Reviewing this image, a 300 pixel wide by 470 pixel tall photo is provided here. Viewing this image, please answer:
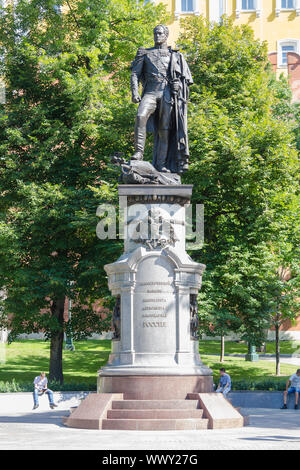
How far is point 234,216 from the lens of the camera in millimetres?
28188

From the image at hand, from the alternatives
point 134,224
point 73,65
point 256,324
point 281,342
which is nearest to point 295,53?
point 281,342

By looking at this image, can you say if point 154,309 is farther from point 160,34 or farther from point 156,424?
point 160,34

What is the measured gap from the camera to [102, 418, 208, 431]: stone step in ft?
40.1

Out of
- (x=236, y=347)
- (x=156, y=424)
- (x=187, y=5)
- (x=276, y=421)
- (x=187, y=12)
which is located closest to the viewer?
(x=156, y=424)

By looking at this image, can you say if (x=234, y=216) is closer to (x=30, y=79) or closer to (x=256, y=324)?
(x=256, y=324)

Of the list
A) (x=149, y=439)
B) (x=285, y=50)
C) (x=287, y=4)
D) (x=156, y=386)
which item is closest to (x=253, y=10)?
(x=287, y=4)

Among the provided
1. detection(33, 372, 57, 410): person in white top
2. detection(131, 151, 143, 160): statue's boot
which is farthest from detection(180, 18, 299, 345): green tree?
detection(131, 151, 143, 160): statue's boot

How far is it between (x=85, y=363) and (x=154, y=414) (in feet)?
72.6

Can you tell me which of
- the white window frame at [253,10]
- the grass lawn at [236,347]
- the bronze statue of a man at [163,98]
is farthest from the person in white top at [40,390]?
the white window frame at [253,10]

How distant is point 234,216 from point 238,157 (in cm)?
312

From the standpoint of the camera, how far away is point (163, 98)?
15.9m

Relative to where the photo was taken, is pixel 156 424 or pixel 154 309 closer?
pixel 156 424

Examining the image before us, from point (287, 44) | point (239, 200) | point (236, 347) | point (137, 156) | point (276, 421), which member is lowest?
point (276, 421)

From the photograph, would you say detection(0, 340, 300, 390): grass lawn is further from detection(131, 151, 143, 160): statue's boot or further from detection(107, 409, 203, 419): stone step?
detection(107, 409, 203, 419): stone step
